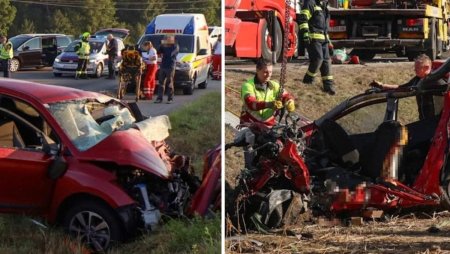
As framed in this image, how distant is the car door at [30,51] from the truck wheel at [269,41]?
4.39 feet

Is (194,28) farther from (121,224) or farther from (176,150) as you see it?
(121,224)

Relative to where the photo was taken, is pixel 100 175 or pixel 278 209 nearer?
pixel 100 175

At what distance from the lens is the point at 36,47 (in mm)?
4699

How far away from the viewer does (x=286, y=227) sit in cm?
473

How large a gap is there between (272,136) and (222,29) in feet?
3.95

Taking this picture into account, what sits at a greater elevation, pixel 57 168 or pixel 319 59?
pixel 319 59

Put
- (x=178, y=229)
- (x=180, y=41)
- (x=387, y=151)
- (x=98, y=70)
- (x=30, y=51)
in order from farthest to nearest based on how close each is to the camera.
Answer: (x=387, y=151) → (x=30, y=51) → (x=98, y=70) → (x=178, y=229) → (x=180, y=41)

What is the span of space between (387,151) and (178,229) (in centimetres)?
160

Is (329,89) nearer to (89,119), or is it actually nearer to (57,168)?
(89,119)

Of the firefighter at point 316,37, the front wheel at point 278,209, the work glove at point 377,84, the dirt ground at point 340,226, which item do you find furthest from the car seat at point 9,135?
the work glove at point 377,84

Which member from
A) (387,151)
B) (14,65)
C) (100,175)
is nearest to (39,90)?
(14,65)

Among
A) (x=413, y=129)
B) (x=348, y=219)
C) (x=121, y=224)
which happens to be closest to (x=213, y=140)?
(x=121, y=224)

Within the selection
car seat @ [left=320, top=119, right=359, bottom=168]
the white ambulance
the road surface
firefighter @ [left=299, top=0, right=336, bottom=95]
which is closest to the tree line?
the white ambulance

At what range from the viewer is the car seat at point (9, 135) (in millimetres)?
4781
